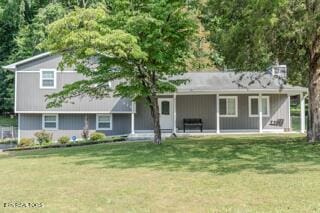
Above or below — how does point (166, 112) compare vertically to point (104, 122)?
above

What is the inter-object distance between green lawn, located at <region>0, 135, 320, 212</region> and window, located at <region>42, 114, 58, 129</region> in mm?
14782

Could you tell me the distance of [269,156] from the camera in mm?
14469

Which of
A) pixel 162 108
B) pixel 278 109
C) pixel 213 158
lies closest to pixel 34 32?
pixel 162 108

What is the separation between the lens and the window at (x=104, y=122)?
30.6 metres

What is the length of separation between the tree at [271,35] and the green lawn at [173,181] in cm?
357

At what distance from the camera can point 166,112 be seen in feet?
96.6

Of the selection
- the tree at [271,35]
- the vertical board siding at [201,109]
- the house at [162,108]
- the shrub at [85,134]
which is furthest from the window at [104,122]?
the tree at [271,35]

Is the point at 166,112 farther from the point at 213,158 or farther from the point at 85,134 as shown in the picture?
the point at 213,158

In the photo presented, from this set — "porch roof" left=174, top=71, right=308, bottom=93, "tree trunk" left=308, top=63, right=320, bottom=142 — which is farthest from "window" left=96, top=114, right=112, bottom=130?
"tree trunk" left=308, top=63, right=320, bottom=142

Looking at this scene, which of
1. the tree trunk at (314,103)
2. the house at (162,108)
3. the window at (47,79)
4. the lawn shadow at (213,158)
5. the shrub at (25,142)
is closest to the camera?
the lawn shadow at (213,158)

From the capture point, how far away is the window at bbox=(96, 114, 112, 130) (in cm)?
3062

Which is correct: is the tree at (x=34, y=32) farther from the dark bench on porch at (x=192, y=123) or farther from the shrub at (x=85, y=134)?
the dark bench on porch at (x=192, y=123)

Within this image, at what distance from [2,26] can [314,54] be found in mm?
39080

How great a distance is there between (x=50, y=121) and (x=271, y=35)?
1907 cm
